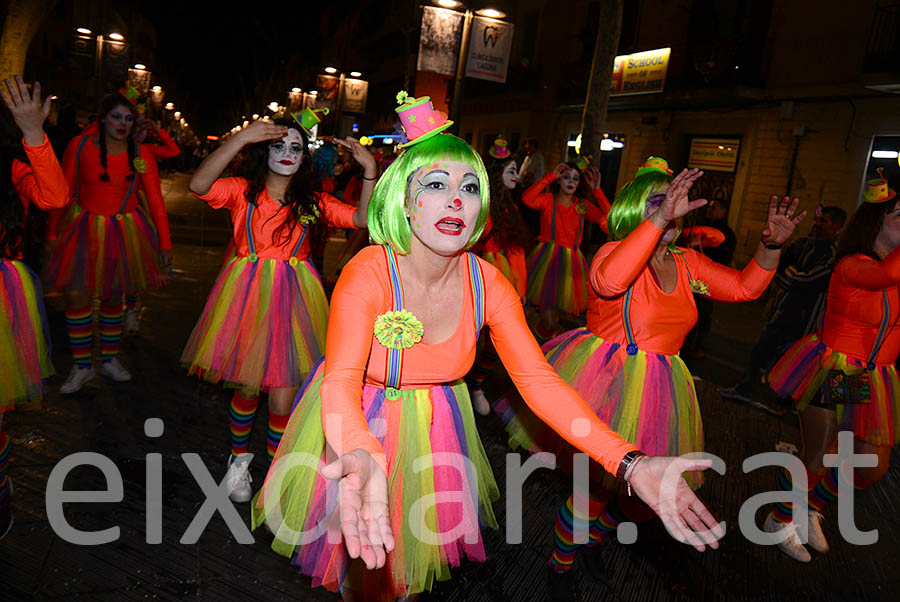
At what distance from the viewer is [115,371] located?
536cm

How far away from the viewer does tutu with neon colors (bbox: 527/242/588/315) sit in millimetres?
7039

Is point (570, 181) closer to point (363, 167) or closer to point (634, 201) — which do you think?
point (363, 167)

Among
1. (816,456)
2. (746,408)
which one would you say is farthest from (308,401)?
(746,408)

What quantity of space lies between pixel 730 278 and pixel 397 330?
198 centimetres

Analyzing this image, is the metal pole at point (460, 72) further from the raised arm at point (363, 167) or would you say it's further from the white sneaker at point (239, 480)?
the white sneaker at point (239, 480)

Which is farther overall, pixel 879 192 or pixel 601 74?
pixel 601 74

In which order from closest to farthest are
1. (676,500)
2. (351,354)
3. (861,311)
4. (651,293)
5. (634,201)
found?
(676,500) → (351,354) → (651,293) → (634,201) → (861,311)

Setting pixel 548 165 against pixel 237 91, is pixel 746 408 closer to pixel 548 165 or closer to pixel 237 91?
pixel 548 165

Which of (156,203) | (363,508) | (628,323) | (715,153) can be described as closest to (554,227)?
Result: (156,203)

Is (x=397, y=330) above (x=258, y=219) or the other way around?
the other way around

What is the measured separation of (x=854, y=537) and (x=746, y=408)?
2.25 m

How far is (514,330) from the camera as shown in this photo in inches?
94.3

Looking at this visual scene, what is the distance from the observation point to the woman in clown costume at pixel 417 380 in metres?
2.25

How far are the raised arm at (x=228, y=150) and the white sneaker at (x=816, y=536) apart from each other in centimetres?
402
